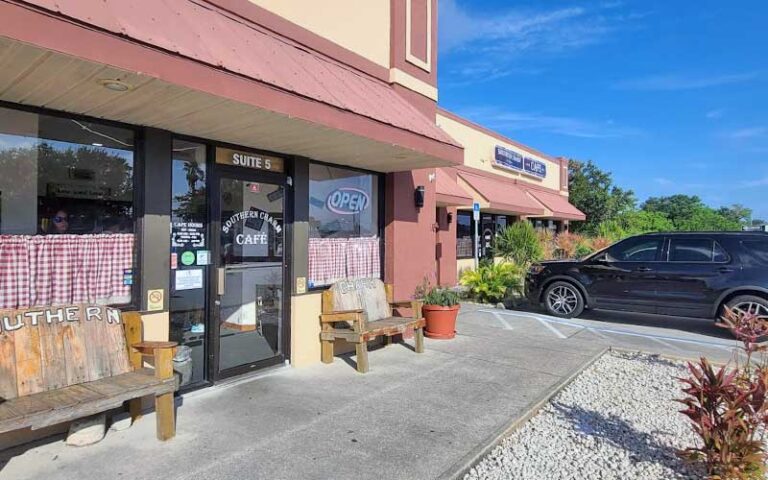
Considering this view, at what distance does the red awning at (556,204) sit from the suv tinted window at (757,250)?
12388mm

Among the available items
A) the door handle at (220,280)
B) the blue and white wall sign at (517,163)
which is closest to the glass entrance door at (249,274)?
the door handle at (220,280)

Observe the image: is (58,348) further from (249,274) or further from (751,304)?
(751,304)

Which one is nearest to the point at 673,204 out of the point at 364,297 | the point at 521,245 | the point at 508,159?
the point at 508,159

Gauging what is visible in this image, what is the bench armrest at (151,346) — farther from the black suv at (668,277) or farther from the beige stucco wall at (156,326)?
the black suv at (668,277)

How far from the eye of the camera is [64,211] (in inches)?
160

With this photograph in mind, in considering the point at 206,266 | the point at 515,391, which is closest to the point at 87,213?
the point at 206,266

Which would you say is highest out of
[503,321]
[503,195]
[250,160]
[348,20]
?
[348,20]

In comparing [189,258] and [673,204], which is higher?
[673,204]

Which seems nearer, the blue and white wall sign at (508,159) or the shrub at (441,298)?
the shrub at (441,298)

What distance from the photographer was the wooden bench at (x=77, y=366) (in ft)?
10.5

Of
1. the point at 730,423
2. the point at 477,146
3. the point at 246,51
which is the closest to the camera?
the point at 730,423

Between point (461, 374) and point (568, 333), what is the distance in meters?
3.49

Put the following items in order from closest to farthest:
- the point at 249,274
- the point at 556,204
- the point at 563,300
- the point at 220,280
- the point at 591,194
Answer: the point at 220,280 → the point at 249,274 → the point at 563,300 → the point at 556,204 → the point at 591,194

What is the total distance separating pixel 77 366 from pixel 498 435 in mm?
3367
